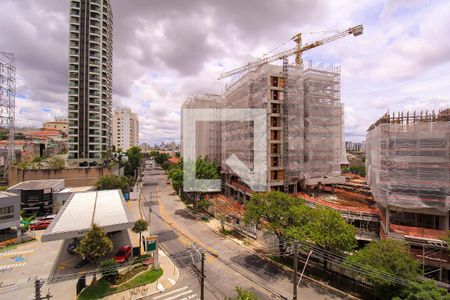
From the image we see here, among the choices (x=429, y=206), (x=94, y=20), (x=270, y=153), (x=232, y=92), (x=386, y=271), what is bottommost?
(x=386, y=271)

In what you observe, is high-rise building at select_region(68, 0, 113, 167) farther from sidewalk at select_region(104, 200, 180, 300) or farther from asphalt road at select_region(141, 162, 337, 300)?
sidewalk at select_region(104, 200, 180, 300)

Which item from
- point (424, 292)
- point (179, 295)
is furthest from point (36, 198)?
point (424, 292)


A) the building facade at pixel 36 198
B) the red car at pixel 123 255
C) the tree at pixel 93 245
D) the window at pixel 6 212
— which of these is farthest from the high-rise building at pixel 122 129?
the tree at pixel 93 245

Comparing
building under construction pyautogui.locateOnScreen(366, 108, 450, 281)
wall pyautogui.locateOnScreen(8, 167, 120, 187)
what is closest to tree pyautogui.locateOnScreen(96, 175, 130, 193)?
wall pyautogui.locateOnScreen(8, 167, 120, 187)

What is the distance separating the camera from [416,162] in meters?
21.5

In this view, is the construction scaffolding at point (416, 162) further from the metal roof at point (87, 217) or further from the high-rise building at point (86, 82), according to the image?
the high-rise building at point (86, 82)

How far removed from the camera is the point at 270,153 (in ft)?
129

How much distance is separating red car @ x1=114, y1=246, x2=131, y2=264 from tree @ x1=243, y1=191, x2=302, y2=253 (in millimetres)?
13032

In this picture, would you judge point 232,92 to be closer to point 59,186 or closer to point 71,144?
point 59,186

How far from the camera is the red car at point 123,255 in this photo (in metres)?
22.6

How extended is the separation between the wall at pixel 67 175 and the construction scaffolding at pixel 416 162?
180 ft

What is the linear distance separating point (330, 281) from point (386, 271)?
6.18 metres

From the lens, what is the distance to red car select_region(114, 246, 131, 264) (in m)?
22.6

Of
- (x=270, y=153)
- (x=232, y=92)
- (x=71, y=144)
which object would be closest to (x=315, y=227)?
(x=270, y=153)
